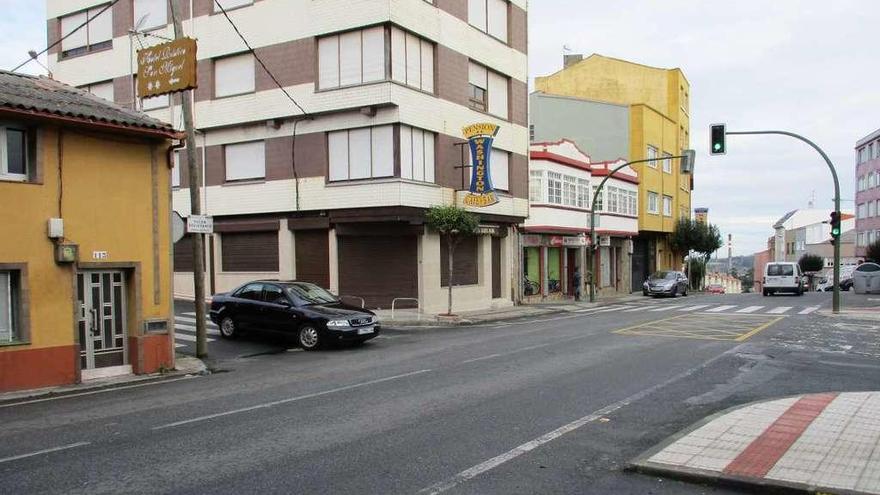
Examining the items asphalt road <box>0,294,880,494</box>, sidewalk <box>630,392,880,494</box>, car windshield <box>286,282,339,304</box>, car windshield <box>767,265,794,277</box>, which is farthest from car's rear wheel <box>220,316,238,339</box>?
car windshield <box>767,265,794,277</box>

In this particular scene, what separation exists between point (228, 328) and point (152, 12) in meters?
16.3

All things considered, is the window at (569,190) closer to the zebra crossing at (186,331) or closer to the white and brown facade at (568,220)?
the white and brown facade at (568,220)

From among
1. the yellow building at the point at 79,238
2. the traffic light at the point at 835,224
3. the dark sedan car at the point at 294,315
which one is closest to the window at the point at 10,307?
the yellow building at the point at 79,238

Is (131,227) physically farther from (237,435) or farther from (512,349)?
(512,349)

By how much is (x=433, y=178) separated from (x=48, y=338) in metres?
14.7

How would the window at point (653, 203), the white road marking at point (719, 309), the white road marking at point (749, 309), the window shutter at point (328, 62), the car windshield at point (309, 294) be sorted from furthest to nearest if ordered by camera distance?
the window at point (653, 203), the white road marking at point (749, 309), the white road marking at point (719, 309), the window shutter at point (328, 62), the car windshield at point (309, 294)

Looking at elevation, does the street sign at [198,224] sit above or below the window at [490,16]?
below

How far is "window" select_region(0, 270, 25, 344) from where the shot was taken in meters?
10.9

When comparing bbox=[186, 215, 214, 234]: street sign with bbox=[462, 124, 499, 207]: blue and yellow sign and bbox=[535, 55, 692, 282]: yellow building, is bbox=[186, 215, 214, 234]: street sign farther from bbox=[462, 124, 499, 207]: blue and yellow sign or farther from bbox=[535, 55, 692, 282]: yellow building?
bbox=[535, 55, 692, 282]: yellow building

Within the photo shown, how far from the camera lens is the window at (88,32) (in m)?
28.5

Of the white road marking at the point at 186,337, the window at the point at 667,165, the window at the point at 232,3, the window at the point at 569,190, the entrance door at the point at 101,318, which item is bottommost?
the white road marking at the point at 186,337

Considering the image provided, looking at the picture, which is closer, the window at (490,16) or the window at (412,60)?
the window at (412,60)

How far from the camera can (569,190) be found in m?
33.7

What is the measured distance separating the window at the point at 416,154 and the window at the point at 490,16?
5884 mm
